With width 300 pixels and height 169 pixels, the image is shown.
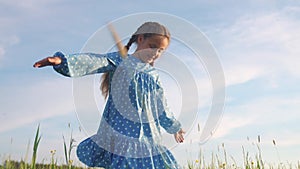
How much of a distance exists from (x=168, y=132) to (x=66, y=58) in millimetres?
1309

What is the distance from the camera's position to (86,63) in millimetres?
3512

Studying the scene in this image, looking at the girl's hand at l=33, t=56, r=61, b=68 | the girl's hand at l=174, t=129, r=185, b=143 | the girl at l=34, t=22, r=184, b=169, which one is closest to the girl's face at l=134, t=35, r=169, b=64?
the girl at l=34, t=22, r=184, b=169

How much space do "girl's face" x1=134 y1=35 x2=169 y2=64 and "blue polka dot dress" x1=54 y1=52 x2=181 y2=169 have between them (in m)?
0.07

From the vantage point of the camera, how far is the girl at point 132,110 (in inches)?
143

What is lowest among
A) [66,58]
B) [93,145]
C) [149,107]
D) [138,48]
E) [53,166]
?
[53,166]

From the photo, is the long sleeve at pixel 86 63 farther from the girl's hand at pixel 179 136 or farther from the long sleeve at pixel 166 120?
the girl's hand at pixel 179 136

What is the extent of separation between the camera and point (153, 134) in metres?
3.78

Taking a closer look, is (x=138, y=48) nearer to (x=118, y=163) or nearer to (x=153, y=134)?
(x=153, y=134)

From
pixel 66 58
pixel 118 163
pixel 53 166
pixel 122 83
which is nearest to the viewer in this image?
pixel 53 166

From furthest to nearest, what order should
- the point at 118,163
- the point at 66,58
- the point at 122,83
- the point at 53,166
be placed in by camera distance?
the point at 122,83
the point at 118,163
the point at 66,58
the point at 53,166

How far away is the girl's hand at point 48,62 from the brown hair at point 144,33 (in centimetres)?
87

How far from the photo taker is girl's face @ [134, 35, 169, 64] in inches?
157

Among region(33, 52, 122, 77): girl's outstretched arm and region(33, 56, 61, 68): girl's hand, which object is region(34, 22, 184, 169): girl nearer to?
region(33, 52, 122, 77): girl's outstretched arm

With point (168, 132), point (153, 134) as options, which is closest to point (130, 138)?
point (153, 134)
